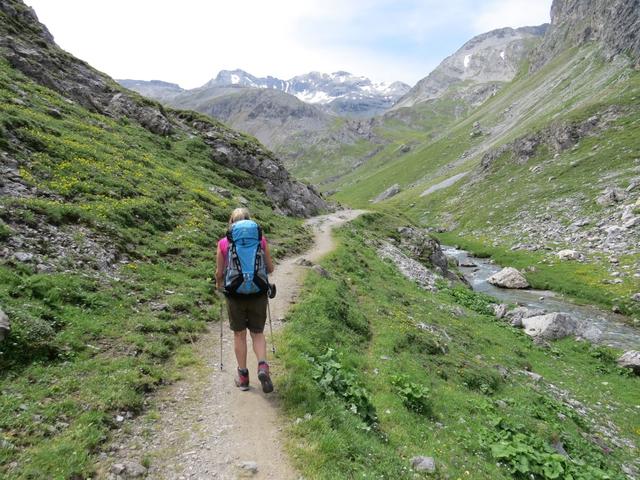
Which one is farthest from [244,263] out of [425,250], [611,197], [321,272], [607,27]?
[607,27]

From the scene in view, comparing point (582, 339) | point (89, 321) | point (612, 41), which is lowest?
point (582, 339)

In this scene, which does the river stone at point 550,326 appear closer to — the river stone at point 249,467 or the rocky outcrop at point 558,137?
the river stone at point 249,467

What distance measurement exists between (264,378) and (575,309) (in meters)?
37.3

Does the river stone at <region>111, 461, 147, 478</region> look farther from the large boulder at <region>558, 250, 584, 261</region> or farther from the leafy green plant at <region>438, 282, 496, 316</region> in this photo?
the large boulder at <region>558, 250, 584, 261</region>

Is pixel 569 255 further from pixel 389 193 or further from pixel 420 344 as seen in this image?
pixel 389 193

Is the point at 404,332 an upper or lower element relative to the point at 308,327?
lower

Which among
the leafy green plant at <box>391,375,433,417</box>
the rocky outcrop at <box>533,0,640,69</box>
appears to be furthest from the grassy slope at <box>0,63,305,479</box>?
the rocky outcrop at <box>533,0,640,69</box>

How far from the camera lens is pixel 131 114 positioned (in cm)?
4947

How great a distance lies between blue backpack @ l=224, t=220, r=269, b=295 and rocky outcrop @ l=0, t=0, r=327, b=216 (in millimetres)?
43545

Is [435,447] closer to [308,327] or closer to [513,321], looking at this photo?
[308,327]

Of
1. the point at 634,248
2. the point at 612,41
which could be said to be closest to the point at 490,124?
the point at 612,41

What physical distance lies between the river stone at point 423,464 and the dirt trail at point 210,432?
3800 millimetres

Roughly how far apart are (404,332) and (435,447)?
342 inches

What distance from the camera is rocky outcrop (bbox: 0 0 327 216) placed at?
143 feet
